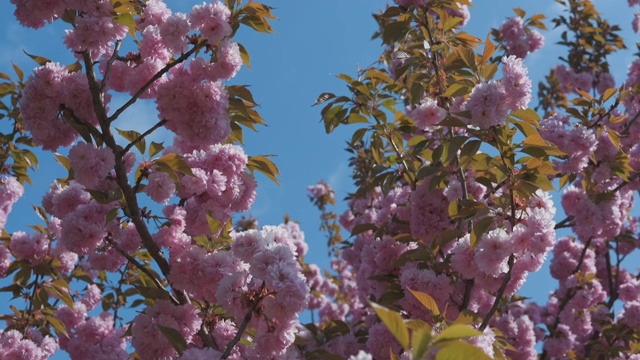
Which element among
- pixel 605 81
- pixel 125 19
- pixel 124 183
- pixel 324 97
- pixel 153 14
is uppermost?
pixel 605 81

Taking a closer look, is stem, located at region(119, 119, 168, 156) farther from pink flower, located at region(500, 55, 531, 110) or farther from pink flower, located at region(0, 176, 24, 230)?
pink flower, located at region(0, 176, 24, 230)

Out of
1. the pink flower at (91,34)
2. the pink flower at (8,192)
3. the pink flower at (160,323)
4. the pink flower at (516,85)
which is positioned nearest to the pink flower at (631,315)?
the pink flower at (516,85)

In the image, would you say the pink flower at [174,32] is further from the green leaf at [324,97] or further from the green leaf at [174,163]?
the green leaf at [324,97]

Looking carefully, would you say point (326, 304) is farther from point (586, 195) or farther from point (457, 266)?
point (457, 266)

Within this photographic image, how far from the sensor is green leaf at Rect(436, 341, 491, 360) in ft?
3.43

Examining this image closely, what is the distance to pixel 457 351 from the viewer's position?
3.46 ft

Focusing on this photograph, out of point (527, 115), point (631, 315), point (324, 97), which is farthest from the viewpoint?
point (631, 315)

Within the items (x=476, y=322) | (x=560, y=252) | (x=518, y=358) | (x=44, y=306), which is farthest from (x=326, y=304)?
(x=476, y=322)

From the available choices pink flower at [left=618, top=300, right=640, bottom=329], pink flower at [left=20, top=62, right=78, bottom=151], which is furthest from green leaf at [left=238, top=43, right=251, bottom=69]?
pink flower at [left=618, top=300, right=640, bottom=329]

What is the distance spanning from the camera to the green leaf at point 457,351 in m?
1.04

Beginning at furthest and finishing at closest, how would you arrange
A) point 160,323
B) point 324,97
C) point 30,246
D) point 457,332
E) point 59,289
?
point 30,246 → point 59,289 → point 324,97 → point 160,323 → point 457,332

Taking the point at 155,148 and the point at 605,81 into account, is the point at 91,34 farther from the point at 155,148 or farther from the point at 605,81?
the point at 605,81

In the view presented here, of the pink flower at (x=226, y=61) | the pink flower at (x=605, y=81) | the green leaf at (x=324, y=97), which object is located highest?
the pink flower at (x=605, y=81)

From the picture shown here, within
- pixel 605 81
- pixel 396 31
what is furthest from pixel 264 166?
pixel 605 81
